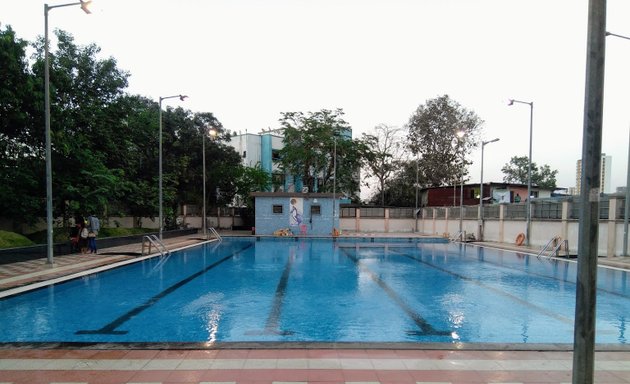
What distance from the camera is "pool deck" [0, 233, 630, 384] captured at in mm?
4043

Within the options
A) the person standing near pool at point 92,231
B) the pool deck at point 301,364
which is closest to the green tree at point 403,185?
the person standing near pool at point 92,231

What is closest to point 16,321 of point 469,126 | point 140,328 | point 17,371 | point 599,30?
point 140,328

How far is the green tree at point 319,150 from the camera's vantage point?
3556 cm

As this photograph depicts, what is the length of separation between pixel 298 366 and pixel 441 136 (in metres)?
38.7

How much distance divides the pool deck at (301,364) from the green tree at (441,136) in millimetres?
36316

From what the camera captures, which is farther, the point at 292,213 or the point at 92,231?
the point at 292,213

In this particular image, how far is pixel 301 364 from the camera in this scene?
4418mm

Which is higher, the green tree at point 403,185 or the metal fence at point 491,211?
the green tree at point 403,185

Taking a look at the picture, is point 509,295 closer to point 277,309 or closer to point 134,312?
point 277,309

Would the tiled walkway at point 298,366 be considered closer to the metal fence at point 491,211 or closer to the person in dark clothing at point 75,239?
the person in dark clothing at point 75,239

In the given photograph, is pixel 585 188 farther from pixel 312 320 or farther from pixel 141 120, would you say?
pixel 141 120

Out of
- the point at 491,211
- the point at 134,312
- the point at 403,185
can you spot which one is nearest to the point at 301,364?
the point at 134,312

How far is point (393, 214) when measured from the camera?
122 ft

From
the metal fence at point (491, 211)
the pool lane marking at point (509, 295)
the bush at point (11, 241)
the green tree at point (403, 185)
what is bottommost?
the pool lane marking at point (509, 295)
